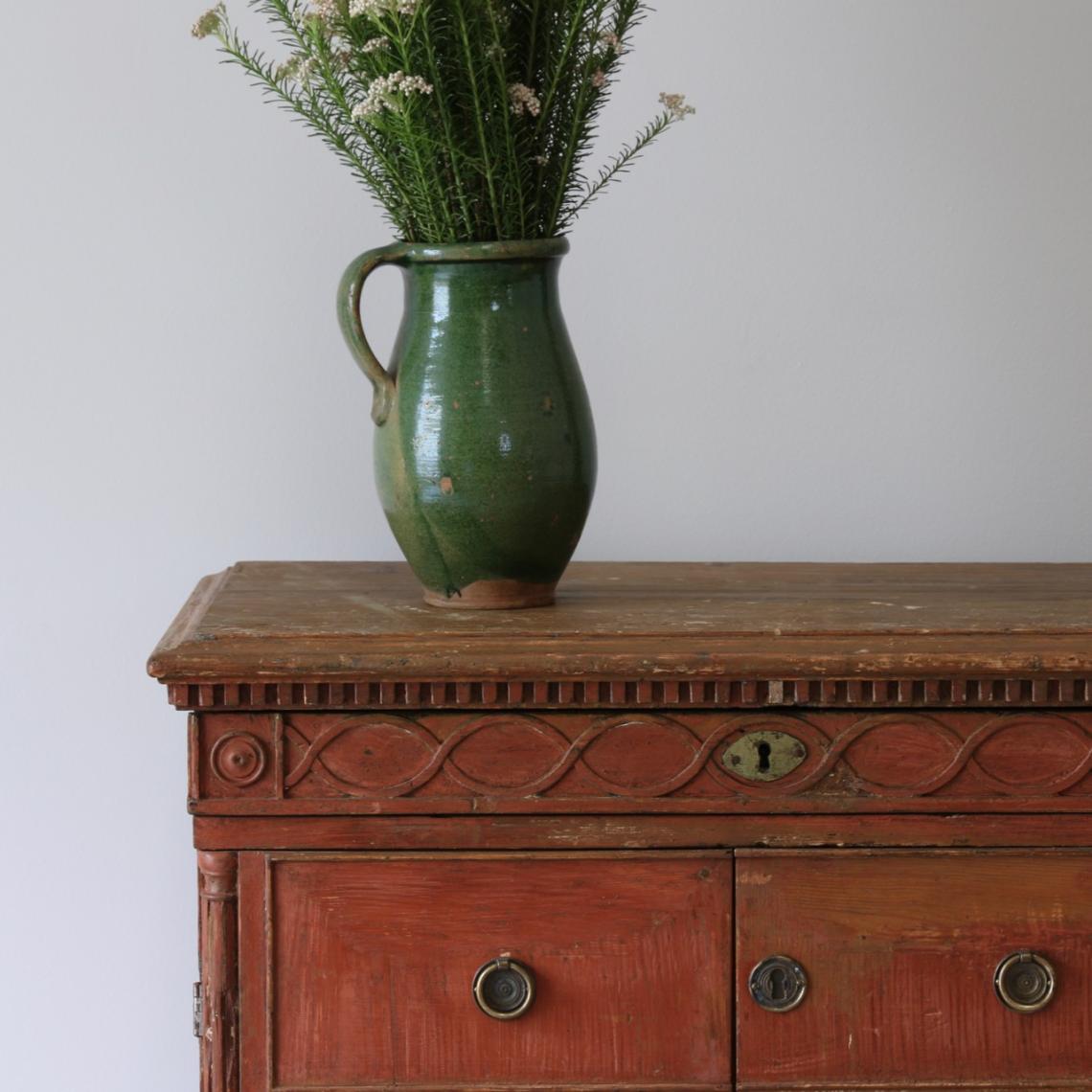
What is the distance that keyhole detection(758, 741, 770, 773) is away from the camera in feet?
4.25

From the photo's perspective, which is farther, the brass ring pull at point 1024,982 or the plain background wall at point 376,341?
the plain background wall at point 376,341

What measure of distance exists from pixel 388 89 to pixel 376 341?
55 centimetres

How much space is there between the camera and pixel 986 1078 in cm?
132

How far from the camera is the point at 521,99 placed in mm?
1346

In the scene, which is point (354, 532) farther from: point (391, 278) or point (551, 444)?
point (551, 444)

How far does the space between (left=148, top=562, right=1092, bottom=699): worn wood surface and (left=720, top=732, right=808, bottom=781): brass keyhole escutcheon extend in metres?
0.06

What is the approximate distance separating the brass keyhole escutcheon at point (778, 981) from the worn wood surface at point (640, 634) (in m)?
0.24

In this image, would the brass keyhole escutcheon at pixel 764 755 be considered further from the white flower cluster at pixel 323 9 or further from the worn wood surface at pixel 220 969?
the white flower cluster at pixel 323 9

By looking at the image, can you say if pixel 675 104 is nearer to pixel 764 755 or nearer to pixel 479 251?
pixel 479 251

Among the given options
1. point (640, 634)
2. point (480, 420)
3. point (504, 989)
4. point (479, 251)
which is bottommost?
point (504, 989)

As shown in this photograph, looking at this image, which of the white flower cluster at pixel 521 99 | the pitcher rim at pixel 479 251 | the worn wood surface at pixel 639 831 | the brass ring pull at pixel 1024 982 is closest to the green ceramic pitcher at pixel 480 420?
the pitcher rim at pixel 479 251

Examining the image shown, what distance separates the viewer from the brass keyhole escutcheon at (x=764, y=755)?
129 centimetres

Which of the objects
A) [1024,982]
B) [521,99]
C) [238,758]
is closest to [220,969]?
[238,758]

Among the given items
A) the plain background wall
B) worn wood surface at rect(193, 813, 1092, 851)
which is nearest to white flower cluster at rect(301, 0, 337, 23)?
the plain background wall
